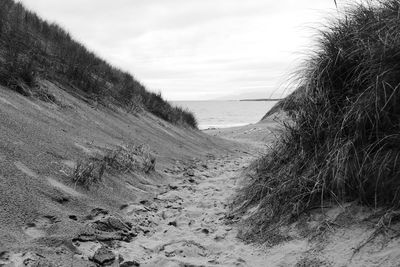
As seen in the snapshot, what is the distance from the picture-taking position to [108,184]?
13.1ft

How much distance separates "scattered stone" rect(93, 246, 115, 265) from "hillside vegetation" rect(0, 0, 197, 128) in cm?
344

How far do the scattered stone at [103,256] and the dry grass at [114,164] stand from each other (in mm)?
1135

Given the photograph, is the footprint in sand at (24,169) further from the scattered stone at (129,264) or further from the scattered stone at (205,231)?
the scattered stone at (205,231)

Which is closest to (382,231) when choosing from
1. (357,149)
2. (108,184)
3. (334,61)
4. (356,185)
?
(356,185)

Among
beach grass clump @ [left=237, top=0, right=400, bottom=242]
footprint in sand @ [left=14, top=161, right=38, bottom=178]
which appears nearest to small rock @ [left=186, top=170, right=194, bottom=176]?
beach grass clump @ [left=237, top=0, right=400, bottom=242]

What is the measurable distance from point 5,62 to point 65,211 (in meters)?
3.40

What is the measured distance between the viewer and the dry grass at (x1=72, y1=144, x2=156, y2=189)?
365 cm

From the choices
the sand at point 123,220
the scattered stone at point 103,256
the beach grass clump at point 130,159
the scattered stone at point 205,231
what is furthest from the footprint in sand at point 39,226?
the beach grass clump at point 130,159

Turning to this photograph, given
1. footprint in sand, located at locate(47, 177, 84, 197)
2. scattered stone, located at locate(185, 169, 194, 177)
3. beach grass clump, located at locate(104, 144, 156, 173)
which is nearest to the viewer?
footprint in sand, located at locate(47, 177, 84, 197)

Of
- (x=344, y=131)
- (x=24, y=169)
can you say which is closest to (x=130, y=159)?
(x=24, y=169)

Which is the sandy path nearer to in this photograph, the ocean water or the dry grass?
the dry grass

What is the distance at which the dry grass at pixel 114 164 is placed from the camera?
3.65 m

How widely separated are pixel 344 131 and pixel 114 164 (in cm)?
276

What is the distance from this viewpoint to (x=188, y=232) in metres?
3.27
